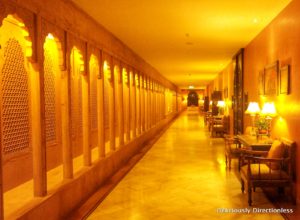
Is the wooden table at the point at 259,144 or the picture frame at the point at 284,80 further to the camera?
the wooden table at the point at 259,144

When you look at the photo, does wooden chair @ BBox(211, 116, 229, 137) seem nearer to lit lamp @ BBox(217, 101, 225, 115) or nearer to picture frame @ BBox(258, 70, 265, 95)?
lit lamp @ BBox(217, 101, 225, 115)

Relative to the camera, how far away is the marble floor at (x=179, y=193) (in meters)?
4.83

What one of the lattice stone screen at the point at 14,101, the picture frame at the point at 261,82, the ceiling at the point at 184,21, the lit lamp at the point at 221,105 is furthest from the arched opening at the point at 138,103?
the lattice stone screen at the point at 14,101

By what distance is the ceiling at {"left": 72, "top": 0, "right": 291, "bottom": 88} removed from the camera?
18.3 ft

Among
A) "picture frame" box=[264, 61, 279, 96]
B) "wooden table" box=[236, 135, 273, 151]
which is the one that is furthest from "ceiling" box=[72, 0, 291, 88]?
"wooden table" box=[236, 135, 273, 151]

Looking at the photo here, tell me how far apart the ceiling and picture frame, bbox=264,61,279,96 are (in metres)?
0.90

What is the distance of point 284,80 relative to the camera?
5.84 m

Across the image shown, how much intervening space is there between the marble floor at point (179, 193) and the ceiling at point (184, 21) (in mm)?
3083

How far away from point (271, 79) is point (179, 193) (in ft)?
9.43

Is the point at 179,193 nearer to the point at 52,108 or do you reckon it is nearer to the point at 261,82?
the point at 52,108

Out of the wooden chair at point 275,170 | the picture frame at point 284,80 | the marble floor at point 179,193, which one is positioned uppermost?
the picture frame at point 284,80

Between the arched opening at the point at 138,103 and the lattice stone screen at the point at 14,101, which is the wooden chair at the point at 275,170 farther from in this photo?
the arched opening at the point at 138,103

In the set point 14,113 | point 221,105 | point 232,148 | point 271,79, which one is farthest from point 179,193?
point 221,105

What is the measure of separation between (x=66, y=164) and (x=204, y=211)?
2.10m
